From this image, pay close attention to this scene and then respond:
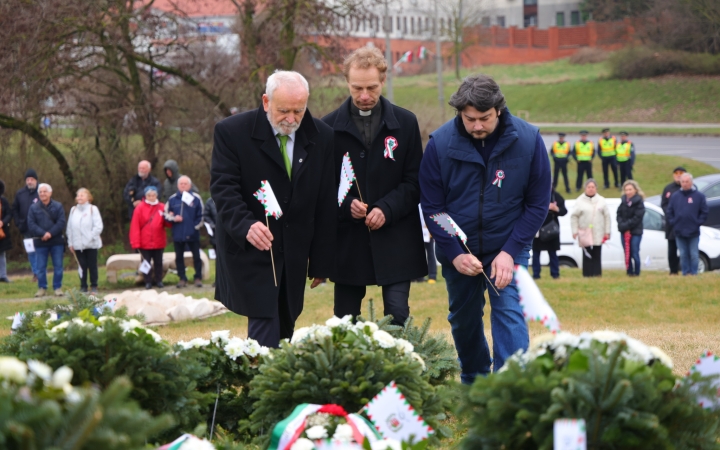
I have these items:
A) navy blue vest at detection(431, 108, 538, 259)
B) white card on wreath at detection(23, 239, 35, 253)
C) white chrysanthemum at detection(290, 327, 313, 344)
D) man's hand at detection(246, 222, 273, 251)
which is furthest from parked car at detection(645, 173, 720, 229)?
white chrysanthemum at detection(290, 327, 313, 344)

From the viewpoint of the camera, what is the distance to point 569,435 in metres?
2.71

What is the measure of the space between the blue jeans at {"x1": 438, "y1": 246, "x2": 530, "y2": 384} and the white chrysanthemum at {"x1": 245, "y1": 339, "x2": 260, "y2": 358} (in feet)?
4.22

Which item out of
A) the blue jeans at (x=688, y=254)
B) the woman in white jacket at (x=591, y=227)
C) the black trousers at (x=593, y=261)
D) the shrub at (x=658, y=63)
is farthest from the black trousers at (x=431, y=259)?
the shrub at (x=658, y=63)

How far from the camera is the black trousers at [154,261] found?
15.2 m

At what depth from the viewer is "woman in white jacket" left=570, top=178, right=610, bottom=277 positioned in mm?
15156

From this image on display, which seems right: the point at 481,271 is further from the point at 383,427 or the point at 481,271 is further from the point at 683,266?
the point at 683,266

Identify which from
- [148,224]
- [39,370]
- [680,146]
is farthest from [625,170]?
[39,370]

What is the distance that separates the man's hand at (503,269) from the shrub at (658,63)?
46.4 metres

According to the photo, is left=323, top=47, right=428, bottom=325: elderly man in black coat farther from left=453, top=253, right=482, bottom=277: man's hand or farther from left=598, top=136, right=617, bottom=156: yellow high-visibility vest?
left=598, top=136, right=617, bottom=156: yellow high-visibility vest

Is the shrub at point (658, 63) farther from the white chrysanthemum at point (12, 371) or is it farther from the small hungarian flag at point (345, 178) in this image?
the white chrysanthemum at point (12, 371)

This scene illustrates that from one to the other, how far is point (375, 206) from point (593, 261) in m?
10.7

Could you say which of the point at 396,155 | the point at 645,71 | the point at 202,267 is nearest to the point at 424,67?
the point at 645,71

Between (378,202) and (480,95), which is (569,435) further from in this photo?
(378,202)

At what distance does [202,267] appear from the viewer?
1622 cm
